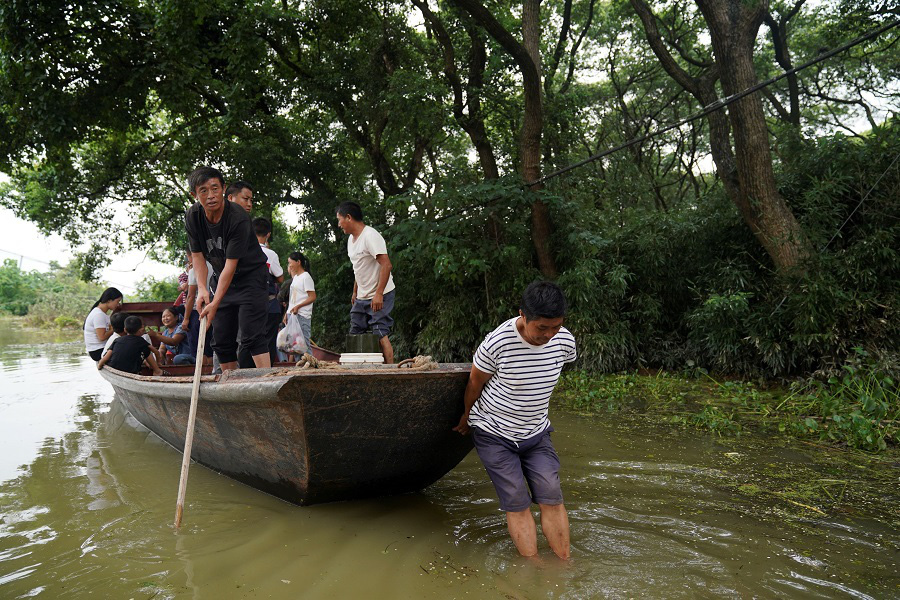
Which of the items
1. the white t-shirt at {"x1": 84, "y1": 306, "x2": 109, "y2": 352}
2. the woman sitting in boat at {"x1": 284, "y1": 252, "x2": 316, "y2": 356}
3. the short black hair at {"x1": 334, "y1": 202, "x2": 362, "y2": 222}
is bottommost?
the white t-shirt at {"x1": 84, "y1": 306, "x2": 109, "y2": 352}

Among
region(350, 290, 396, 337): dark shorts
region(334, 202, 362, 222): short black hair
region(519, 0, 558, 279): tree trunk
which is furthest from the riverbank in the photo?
region(334, 202, 362, 222): short black hair

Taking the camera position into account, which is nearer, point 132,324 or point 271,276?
point 271,276

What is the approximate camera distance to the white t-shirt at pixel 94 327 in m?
6.93

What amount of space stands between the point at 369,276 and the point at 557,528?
2.86 m

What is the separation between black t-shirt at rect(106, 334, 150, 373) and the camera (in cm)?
594

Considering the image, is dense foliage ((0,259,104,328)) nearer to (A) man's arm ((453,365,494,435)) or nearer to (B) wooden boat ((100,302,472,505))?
(B) wooden boat ((100,302,472,505))

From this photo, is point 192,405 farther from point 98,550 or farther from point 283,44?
point 283,44

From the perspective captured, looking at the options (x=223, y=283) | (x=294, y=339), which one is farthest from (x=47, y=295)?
(x=223, y=283)

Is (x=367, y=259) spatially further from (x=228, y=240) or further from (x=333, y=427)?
(x=333, y=427)

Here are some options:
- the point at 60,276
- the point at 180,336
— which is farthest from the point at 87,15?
the point at 60,276

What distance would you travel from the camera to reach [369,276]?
17.1ft

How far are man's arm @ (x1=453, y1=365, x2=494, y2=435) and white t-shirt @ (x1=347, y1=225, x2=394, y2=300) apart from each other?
2.02 metres

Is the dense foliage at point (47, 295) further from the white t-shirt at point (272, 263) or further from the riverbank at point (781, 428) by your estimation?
the riverbank at point (781, 428)

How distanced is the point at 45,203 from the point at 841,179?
15.9 metres
